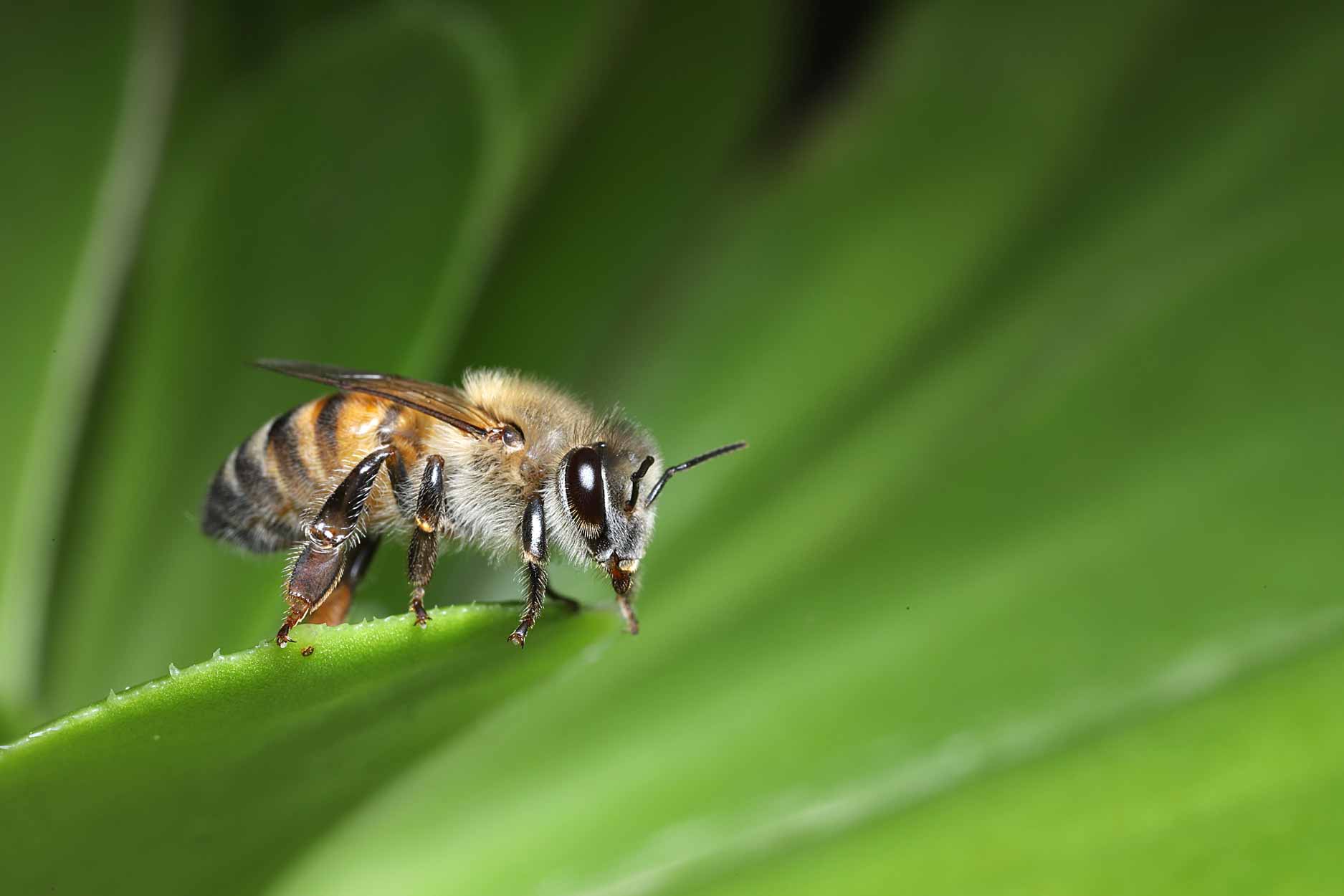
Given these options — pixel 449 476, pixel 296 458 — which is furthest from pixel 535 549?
pixel 296 458

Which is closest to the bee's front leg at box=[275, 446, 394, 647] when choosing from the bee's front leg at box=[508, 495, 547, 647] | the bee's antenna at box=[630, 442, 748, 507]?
the bee's front leg at box=[508, 495, 547, 647]

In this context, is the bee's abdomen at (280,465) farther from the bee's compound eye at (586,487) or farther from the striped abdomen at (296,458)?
the bee's compound eye at (586,487)

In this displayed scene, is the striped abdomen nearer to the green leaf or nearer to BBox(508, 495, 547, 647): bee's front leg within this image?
BBox(508, 495, 547, 647): bee's front leg

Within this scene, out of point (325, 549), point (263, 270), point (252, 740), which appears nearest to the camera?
point (252, 740)

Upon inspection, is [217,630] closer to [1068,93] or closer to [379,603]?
[379,603]

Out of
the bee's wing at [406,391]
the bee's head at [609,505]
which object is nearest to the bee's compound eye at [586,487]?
the bee's head at [609,505]

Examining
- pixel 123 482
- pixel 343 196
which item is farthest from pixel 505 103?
pixel 123 482

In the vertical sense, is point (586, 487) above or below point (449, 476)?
below

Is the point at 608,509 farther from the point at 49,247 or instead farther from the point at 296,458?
→ the point at 49,247
